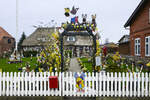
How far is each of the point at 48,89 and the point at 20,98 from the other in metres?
1.09

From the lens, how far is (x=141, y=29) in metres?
13.4

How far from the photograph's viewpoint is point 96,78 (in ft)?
16.5

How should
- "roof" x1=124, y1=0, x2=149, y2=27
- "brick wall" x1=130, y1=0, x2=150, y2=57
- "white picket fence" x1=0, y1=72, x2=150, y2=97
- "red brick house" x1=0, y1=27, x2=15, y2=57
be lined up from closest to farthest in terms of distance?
"white picket fence" x1=0, y1=72, x2=150, y2=97 → "brick wall" x1=130, y1=0, x2=150, y2=57 → "roof" x1=124, y1=0, x2=149, y2=27 → "red brick house" x1=0, y1=27, x2=15, y2=57

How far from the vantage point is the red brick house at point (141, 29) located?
480 inches

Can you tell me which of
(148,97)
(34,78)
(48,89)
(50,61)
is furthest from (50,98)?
(148,97)

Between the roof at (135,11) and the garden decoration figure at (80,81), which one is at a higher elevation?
the roof at (135,11)

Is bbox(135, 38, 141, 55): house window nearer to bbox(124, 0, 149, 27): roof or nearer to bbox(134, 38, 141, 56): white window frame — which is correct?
bbox(134, 38, 141, 56): white window frame

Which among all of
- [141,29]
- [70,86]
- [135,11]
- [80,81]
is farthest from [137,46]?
[70,86]

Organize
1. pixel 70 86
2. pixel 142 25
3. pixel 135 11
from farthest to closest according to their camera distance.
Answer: pixel 135 11
pixel 142 25
pixel 70 86

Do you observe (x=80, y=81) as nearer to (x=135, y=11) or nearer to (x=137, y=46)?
(x=137, y=46)

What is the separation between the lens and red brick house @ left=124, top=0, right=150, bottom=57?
12.2m

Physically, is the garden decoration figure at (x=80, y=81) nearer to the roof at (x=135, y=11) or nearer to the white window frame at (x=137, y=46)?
the roof at (x=135, y=11)

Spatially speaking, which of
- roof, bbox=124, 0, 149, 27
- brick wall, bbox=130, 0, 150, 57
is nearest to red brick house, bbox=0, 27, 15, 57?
roof, bbox=124, 0, 149, 27

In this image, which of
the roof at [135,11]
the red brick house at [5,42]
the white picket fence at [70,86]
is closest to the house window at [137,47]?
the roof at [135,11]
